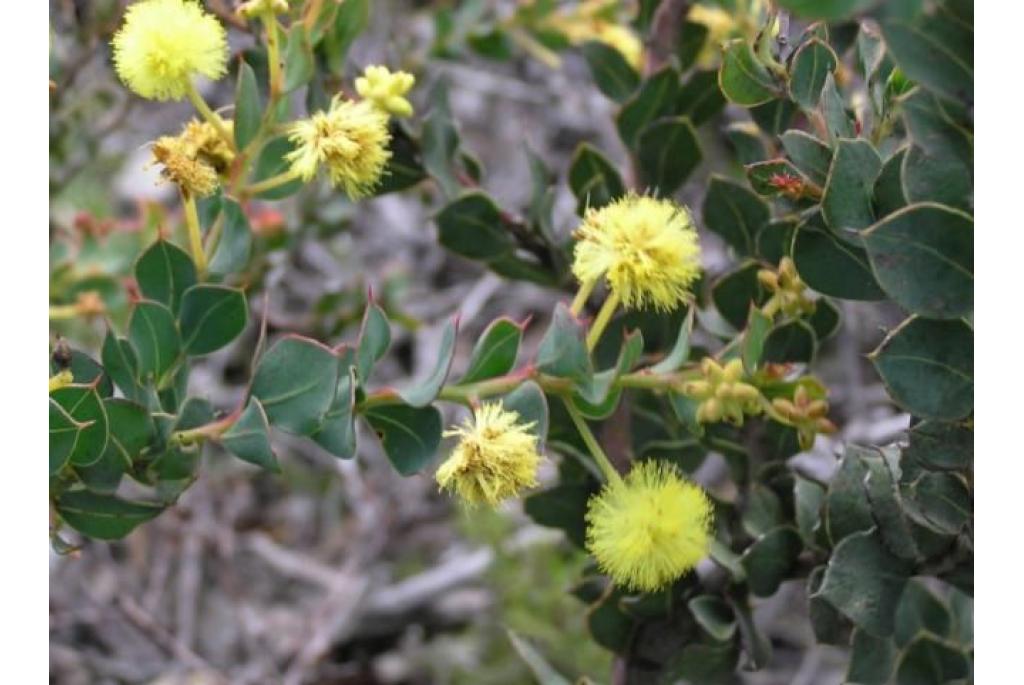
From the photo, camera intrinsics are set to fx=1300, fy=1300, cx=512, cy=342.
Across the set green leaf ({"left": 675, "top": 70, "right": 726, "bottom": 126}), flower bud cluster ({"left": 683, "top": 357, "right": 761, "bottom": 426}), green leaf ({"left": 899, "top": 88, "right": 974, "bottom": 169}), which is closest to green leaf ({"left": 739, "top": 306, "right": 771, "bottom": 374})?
flower bud cluster ({"left": 683, "top": 357, "right": 761, "bottom": 426})

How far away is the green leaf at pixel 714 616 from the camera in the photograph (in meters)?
0.92

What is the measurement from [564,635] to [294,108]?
0.78 m

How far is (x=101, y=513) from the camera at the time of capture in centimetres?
84

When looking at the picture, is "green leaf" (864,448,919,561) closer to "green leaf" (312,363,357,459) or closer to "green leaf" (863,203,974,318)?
"green leaf" (863,203,974,318)

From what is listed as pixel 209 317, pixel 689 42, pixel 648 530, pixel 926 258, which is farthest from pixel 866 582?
pixel 689 42

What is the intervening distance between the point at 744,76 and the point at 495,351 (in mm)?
222

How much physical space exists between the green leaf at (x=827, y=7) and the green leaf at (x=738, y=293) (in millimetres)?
456

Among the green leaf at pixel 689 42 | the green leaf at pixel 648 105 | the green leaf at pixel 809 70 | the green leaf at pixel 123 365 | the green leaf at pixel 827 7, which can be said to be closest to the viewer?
the green leaf at pixel 827 7

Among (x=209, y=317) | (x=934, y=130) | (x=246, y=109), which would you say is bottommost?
(x=209, y=317)

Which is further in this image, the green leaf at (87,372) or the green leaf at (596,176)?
the green leaf at (596,176)

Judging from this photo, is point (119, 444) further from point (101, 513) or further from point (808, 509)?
point (808, 509)

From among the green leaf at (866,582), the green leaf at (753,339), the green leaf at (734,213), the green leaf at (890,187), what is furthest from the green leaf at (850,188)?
the green leaf at (734,213)

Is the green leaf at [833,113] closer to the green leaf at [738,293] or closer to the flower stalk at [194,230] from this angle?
the green leaf at [738,293]

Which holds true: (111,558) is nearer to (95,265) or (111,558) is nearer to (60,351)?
Result: (95,265)
